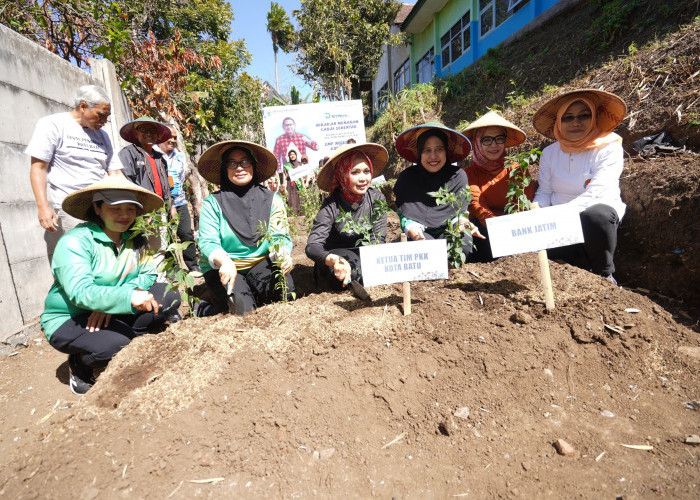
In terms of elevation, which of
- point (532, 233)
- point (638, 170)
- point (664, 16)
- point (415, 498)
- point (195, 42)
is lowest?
point (415, 498)

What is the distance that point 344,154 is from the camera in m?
2.69

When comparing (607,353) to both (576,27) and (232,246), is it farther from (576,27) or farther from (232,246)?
(576,27)

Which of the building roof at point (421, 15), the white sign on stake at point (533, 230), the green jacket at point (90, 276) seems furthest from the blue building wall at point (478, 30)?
the green jacket at point (90, 276)

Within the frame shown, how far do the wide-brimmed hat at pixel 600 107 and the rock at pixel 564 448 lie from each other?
7.80 feet

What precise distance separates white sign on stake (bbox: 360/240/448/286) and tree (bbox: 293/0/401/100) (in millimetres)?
13035

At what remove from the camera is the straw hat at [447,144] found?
2.71 m

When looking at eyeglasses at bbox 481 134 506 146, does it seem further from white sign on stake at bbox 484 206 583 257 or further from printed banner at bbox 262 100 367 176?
printed banner at bbox 262 100 367 176

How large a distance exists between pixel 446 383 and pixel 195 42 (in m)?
12.4

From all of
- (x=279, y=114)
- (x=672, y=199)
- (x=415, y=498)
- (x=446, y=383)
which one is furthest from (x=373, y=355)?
(x=279, y=114)

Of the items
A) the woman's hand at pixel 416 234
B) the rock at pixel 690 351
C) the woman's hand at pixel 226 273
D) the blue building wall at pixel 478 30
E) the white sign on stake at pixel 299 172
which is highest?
the blue building wall at pixel 478 30

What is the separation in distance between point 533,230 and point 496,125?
1296 millimetres

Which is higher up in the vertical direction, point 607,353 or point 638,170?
point 638,170

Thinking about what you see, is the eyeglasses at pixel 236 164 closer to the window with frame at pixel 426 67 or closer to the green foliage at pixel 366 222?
the green foliage at pixel 366 222

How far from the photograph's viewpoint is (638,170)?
9.60 ft
